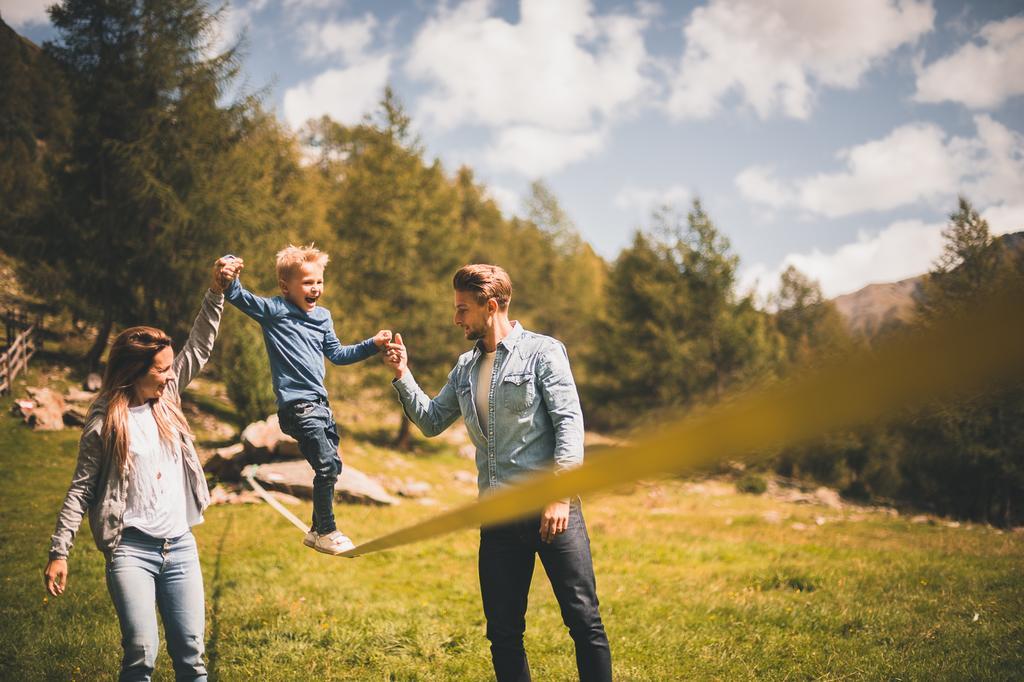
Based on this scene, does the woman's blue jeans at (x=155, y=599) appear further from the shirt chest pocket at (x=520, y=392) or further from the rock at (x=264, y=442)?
the rock at (x=264, y=442)

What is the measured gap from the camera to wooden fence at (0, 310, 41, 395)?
1390cm

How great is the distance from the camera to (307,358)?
147 inches

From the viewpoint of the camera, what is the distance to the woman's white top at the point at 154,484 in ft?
9.48

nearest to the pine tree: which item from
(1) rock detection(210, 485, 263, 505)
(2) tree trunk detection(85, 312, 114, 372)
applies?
(2) tree trunk detection(85, 312, 114, 372)

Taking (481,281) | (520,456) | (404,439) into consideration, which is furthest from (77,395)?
(520,456)

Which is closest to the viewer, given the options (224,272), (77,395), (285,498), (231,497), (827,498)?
(224,272)

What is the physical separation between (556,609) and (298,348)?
13.2ft

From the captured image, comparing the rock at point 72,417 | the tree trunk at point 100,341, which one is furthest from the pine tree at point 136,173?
the rock at point 72,417

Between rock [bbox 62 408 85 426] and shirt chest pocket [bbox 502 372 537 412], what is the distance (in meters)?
14.0

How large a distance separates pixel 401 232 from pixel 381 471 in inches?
351

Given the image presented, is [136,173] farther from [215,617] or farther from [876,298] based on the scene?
[876,298]

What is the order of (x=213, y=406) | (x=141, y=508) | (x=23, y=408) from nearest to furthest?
(x=141, y=508), (x=23, y=408), (x=213, y=406)

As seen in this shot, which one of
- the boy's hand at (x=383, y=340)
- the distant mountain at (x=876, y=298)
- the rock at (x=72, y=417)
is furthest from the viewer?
the rock at (x=72, y=417)

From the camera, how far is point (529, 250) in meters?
40.1
